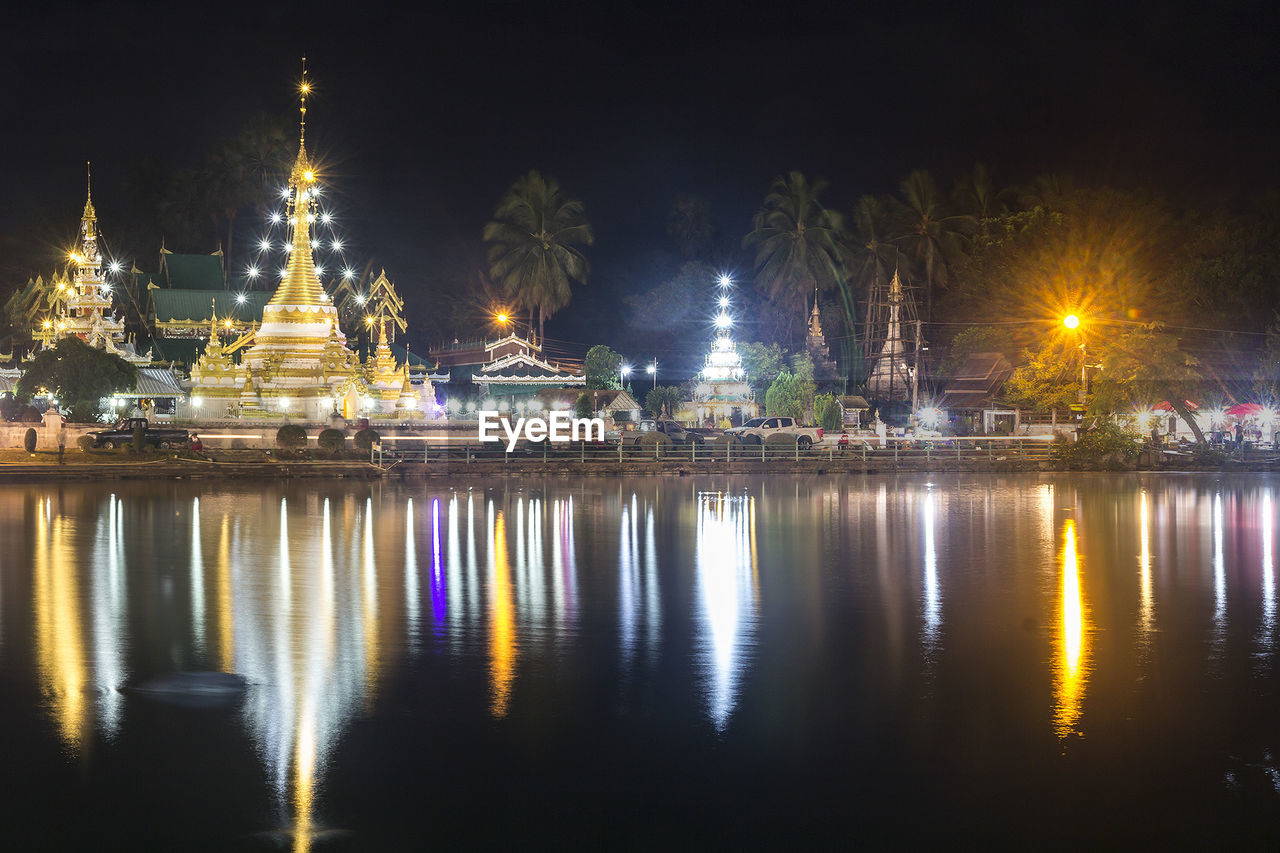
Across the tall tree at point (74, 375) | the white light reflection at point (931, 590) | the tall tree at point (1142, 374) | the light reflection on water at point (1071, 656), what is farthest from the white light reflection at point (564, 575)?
the tall tree at point (74, 375)

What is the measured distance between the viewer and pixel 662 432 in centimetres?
6284

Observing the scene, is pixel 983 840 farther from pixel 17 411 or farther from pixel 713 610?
pixel 17 411

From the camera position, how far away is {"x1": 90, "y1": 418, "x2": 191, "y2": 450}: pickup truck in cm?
4669

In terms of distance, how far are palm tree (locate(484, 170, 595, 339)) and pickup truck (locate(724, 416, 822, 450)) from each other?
27.1 m

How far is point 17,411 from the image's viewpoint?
51.4 m

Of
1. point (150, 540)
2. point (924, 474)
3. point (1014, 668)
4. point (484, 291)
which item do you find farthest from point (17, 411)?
point (484, 291)

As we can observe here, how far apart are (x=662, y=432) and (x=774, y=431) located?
539cm

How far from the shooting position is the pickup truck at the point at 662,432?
58.0 meters

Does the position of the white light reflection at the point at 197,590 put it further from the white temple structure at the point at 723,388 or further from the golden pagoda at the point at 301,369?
the white temple structure at the point at 723,388

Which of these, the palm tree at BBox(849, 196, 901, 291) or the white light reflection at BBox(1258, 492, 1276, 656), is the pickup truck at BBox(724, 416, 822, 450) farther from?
the white light reflection at BBox(1258, 492, 1276, 656)

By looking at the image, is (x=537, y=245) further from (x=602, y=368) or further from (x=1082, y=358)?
(x=1082, y=358)

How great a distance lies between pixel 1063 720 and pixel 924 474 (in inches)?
1425

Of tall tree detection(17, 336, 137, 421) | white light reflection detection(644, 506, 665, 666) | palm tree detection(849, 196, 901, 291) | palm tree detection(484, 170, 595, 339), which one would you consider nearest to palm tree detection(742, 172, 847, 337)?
palm tree detection(849, 196, 901, 291)

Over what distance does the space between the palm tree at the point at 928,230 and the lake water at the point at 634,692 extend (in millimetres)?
64754
